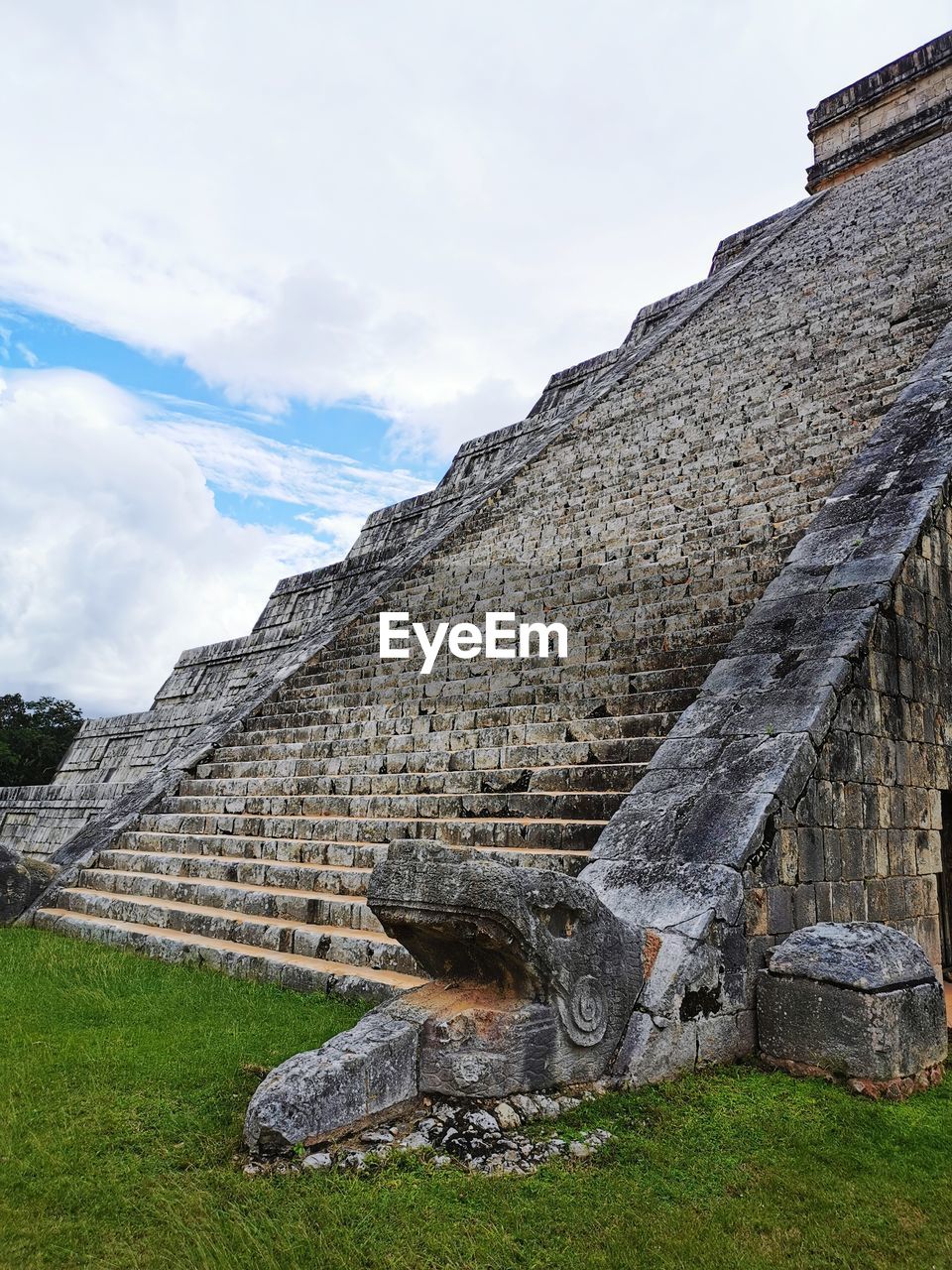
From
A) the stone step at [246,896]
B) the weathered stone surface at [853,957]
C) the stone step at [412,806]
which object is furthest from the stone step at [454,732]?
the weathered stone surface at [853,957]

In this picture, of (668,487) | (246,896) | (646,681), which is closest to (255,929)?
(246,896)

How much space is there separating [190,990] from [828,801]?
375 centimetres

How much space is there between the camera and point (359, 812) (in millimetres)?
7426

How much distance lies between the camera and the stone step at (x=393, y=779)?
20.4 ft

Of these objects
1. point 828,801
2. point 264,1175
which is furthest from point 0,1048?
point 828,801

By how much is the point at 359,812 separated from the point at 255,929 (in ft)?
4.65

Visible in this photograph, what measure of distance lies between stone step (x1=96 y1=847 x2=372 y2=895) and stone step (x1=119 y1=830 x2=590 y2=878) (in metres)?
0.04

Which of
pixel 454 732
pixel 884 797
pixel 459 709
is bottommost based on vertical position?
pixel 884 797

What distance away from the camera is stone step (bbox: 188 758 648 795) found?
245 inches

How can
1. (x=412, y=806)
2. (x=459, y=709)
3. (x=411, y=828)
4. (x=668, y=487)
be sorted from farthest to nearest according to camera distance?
(x=668, y=487)
(x=459, y=709)
(x=412, y=806)
(x=411, y=828)

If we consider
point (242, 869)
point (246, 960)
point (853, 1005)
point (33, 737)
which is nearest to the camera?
point (853, 1005)

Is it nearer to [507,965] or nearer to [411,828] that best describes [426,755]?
[411,828]

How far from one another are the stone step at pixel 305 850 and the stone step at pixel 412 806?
36cm

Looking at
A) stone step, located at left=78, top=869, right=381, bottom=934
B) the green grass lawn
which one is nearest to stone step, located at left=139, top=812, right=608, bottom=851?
stone step, located at left=78, top=869, right=381, bottom=934
